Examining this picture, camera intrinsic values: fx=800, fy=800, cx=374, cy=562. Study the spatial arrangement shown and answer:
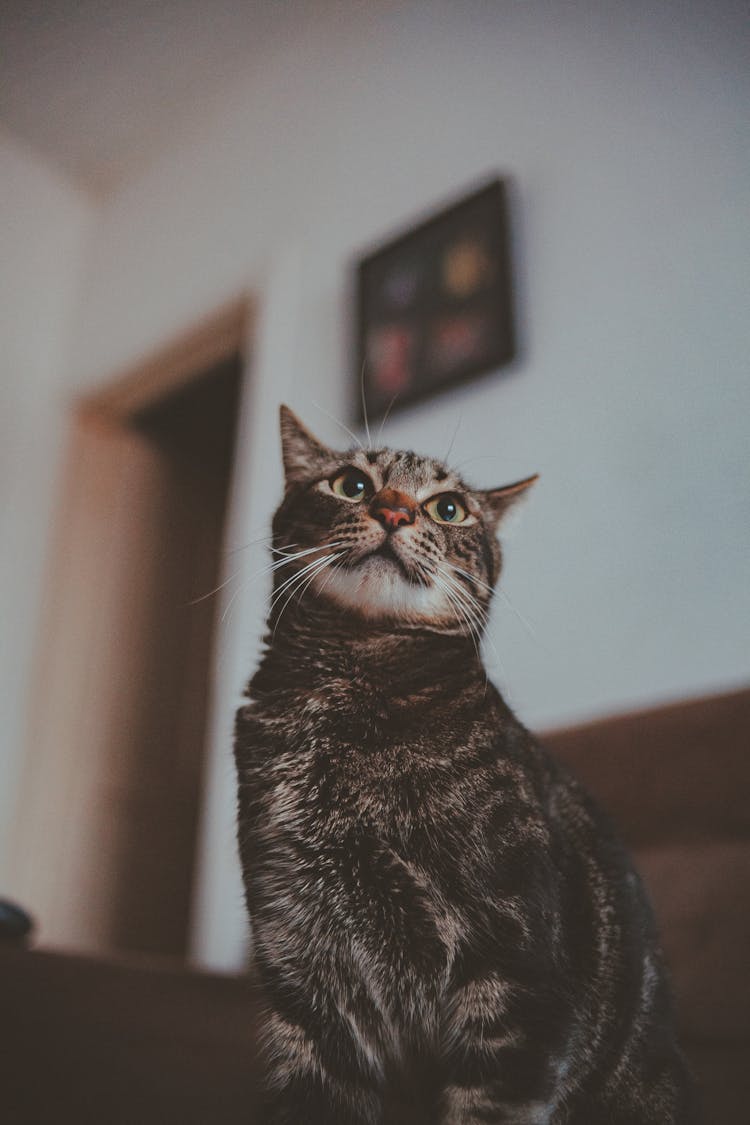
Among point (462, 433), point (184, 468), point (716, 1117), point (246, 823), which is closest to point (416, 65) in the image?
point (462, 433)

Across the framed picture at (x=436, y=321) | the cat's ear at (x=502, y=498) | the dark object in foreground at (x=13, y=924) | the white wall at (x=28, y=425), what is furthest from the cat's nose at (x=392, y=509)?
the white wall at (x=28, y=425)

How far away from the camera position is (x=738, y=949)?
2.99ft

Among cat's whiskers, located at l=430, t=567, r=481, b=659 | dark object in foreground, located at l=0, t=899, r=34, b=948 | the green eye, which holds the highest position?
the green eye

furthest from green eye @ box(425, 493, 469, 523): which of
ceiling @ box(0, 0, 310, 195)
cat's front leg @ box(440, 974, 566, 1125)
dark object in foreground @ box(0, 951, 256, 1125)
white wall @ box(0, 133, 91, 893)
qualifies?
white wall @ box(0, 133, 91, 893)

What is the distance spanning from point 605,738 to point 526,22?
1.10 metres

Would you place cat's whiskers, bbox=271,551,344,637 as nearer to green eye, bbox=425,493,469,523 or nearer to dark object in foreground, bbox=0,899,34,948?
green eye, bbox=425,493,469,523

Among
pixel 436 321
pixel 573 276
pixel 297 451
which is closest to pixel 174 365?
pixel 436 321

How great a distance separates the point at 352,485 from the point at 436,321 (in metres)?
0.65

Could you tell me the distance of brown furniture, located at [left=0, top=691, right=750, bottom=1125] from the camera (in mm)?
557

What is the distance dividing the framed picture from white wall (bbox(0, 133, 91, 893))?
37.4 inches

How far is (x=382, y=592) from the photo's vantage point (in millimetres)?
679

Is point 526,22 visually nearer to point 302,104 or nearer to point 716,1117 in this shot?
point 302,104

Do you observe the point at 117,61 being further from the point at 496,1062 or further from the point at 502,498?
the point at 496,1062

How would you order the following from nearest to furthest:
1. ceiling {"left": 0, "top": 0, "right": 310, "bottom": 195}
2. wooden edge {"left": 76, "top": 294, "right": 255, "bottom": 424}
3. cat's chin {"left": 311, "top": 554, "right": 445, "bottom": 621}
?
cat's chin {"left": 311, "top": 554, "right": 445, "bottom": 621}
ceiling {"left": 0, "top": 0, "right": 310, "bottom": 195}
wooden edge {"left": 76, "top": 294, "right": 255, "bottom": 424}
